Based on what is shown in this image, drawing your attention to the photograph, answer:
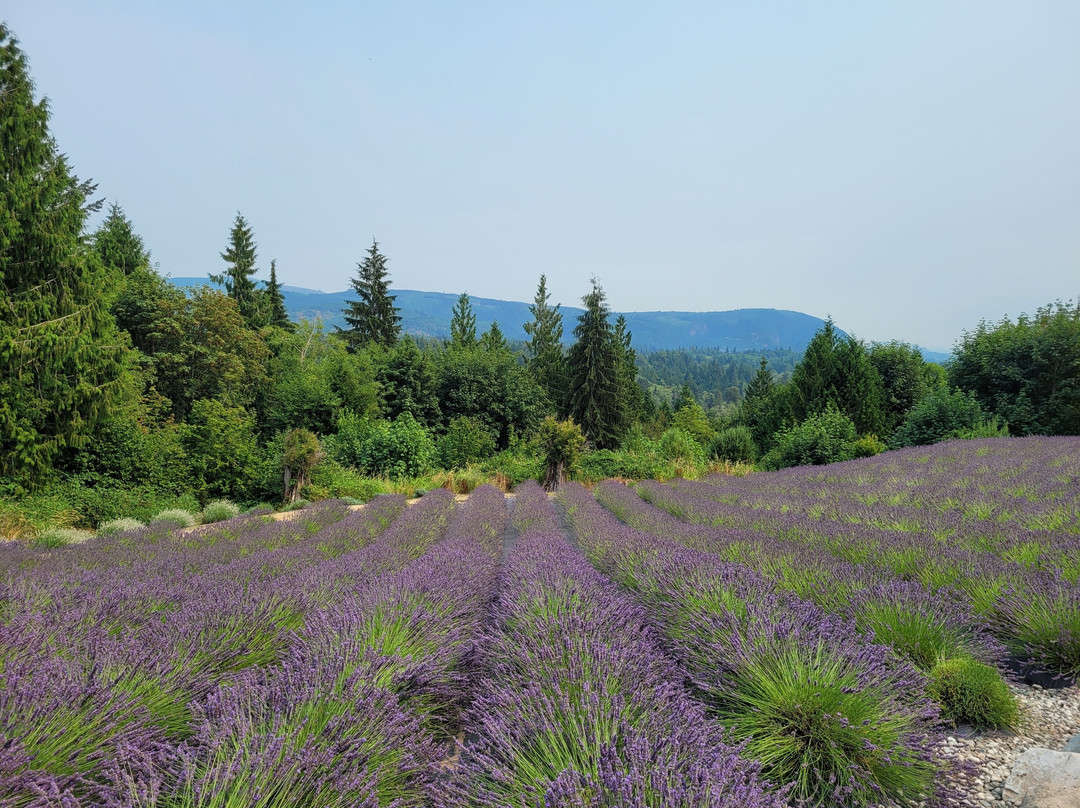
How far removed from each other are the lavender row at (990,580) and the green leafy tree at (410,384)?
59.5 feet

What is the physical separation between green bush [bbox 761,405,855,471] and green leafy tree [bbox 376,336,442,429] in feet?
45.1

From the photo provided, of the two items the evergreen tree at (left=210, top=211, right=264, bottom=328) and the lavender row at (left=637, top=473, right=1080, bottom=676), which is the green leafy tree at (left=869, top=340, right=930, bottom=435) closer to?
the lavender row at (left=637, top=473, right=1080, bottom=676)

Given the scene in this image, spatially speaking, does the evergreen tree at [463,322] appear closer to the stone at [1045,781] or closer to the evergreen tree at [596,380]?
the evergreen tree at [596,380]

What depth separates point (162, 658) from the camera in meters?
2.15

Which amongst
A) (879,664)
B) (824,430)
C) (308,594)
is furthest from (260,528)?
(824,430)

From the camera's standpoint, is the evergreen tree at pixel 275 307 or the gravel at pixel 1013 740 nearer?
the gravel at pixel 1013 740

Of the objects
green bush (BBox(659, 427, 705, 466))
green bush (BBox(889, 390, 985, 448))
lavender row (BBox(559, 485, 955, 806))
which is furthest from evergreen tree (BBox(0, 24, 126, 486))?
green bush (BBox(889, 390, 985, 448))

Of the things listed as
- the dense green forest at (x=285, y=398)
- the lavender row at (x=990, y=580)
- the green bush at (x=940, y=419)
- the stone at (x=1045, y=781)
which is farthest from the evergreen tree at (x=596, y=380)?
the stone at (x=1045, y=781)

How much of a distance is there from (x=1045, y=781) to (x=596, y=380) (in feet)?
80.6

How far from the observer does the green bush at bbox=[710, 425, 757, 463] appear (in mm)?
16828

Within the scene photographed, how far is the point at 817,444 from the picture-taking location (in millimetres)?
14578

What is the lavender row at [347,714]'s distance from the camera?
145 cm

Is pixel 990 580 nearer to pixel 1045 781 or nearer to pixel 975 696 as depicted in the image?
pixel 975 696

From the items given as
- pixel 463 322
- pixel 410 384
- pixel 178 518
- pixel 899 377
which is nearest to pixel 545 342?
pixel 463 322
